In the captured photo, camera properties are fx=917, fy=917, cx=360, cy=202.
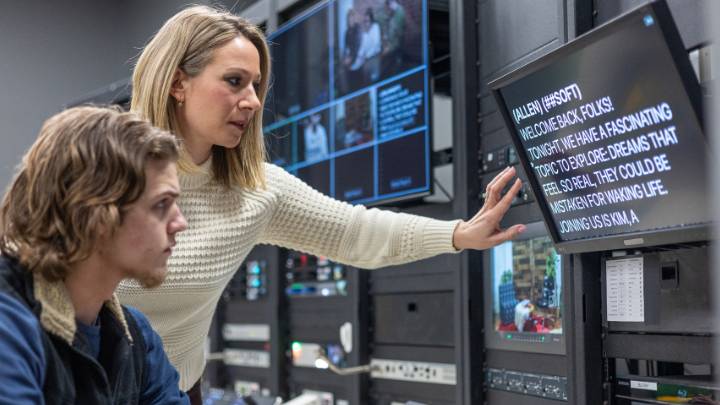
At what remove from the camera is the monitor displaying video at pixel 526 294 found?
227cm

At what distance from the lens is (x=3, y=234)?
46.6 inches

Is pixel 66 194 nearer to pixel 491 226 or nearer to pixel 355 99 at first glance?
pixel 491 226

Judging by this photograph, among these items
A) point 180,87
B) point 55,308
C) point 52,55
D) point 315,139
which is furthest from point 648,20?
A: point 52,55

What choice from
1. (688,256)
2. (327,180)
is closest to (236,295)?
(327,180)

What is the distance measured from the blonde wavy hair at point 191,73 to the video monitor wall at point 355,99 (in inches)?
36.5

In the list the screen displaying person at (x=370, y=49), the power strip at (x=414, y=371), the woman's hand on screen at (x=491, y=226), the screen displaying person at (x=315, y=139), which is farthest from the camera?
the screen displaying person at (x=315, y=139)

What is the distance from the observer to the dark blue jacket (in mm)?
1061

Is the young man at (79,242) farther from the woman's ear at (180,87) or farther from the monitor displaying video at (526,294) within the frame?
the monitor displaying video at (526,294)

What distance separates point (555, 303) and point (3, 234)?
1.45m

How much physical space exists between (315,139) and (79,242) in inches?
96.1

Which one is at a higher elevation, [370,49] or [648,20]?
[370,49]

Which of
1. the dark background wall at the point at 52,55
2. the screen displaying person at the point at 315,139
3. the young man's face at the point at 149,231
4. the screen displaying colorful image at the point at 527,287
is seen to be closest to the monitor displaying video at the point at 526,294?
A: the screen displaying colorful image at the point at 527,287

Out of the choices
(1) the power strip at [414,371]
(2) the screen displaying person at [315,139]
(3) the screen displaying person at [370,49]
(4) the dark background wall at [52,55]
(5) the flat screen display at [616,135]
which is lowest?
(1) the power strip at [414,371]

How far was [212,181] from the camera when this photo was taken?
1.96 metres
